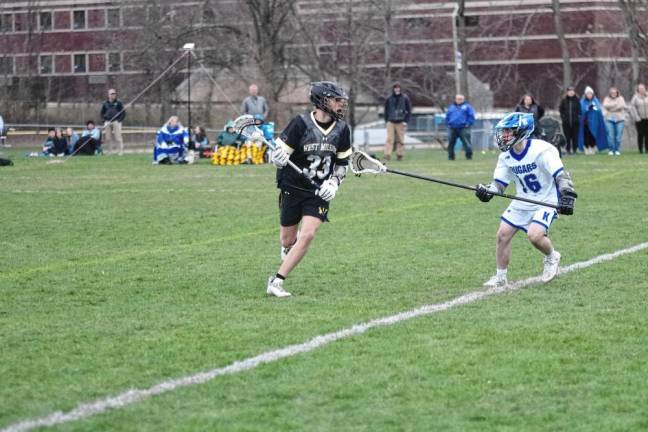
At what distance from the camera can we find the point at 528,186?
33.0 feet

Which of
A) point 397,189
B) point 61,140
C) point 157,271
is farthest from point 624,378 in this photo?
point 61,140

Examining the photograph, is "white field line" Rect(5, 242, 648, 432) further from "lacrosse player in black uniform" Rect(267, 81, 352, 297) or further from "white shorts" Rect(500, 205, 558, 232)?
"lacrosse player in black uniform" Rect(267, 81, 352, 297)

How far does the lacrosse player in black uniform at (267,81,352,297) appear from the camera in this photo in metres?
9.52

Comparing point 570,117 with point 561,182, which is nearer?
Answer: point 561,182

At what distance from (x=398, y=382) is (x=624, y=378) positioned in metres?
1.20

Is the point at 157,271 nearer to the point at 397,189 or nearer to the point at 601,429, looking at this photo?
the point at 601,429

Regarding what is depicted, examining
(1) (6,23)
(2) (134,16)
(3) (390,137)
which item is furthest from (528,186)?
(1) (6,23)

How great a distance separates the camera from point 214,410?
597cm

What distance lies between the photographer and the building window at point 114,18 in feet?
178

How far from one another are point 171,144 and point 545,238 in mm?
20131

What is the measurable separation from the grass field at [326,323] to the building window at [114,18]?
3883 cm

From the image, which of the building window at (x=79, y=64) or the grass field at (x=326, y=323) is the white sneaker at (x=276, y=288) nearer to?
the grass field at (x=326, y=323)

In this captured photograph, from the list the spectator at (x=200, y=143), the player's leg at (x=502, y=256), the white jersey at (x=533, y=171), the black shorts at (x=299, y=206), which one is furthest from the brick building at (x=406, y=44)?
the player's leg at (x=502, y=256)

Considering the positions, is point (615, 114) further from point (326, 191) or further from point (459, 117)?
point (326, 191)
